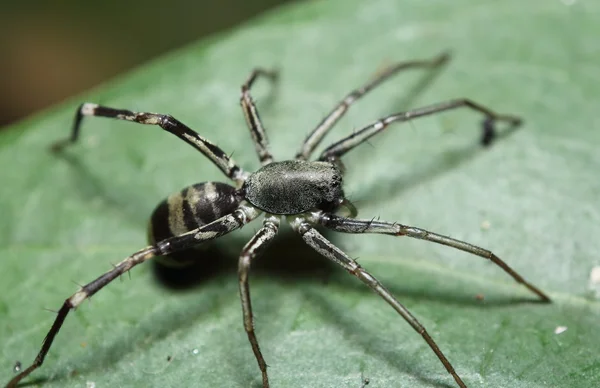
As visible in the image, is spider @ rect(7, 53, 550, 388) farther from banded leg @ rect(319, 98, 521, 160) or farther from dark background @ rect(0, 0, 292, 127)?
dark background @ rect(0, 0, 292, 127)

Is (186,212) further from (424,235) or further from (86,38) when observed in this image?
(86,38)

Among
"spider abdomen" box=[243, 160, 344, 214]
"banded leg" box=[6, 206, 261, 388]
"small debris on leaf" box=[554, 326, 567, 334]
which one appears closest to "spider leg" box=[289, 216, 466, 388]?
"spider abdomen" box=[243, 160, 344, 214]

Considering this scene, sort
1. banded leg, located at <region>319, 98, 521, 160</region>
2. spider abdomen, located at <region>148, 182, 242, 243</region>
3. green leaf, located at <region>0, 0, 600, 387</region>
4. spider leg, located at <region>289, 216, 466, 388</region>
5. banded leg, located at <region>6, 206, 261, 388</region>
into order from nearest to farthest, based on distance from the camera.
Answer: spider leg, located at <region>289, 216, 466, 388</region> → banded leg, located at <region>6, 206, 261, 388</region> → green leaf, located at <region>0, 0, 600, 387</region> → spider abdomen, located at <region>148, 182, 242, 243</region> → banded leg, located at <region>319, 98, 521, 160</region>

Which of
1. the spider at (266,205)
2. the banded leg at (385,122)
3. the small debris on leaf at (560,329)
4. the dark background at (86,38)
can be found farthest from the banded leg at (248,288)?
the dark background at (86,38)

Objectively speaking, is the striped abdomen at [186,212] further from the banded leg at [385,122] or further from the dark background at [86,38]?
the dark background at [86,38]

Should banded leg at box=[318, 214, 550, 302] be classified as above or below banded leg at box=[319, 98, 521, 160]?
below

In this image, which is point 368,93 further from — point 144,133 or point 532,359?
point 532,359
